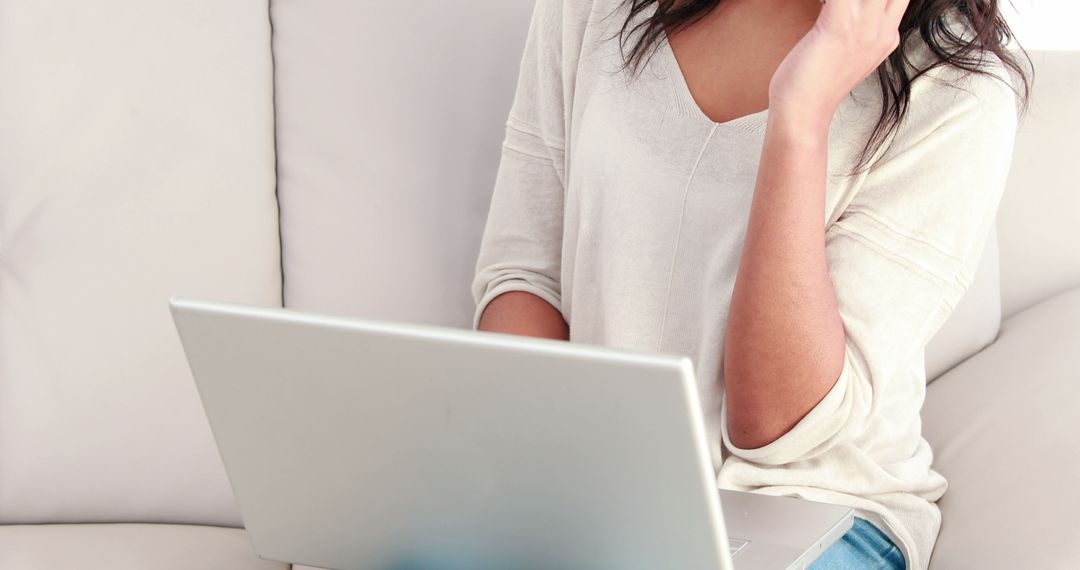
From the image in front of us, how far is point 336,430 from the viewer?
0.74 meters

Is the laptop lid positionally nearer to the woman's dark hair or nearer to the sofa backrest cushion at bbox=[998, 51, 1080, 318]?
the woman's dark hair

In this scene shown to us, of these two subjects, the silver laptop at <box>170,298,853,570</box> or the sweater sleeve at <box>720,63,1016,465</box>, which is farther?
the sweater sleeve at <box>720,63,1016,465</box>

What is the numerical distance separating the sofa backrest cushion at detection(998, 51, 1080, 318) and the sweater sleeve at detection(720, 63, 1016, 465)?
1.39 ft

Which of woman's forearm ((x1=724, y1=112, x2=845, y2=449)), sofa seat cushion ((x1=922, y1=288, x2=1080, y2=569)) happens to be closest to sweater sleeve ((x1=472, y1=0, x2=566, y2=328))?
woman's forearm ((x1=724, y1=112, x2=845, y2=449))

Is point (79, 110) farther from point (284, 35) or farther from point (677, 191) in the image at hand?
point (677, 191)

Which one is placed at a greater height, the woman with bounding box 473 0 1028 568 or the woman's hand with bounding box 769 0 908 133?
the woman's hand with bounding box 769 0 908 133

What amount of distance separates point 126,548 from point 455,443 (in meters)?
0.76

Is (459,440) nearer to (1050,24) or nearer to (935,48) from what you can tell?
(935,48)

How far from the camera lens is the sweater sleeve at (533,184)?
4.45ft

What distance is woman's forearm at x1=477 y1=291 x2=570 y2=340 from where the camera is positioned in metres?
1.33

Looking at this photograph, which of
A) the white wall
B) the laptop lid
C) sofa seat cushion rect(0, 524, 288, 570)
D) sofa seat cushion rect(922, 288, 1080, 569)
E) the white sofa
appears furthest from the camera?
the white wall

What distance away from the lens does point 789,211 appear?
105 cm

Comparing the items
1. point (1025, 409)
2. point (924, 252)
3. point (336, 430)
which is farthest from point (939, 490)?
point (336, 430)

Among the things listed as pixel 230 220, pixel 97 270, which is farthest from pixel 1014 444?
pixel 97 270
